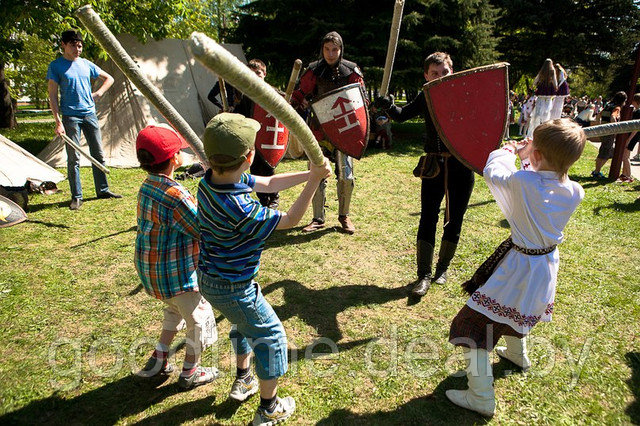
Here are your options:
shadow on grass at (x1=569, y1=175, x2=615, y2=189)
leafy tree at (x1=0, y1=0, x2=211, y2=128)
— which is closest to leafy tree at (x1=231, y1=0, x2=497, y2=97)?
leafy tree at (x1=0, y1=0, x2=211, y2=128)

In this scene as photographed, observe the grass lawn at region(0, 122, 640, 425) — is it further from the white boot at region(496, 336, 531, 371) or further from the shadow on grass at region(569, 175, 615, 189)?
the shadow on grass at region(569, 175, 615, 189)

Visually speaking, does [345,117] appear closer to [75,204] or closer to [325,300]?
[325,300]

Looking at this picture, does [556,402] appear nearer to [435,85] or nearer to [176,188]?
[435,85]

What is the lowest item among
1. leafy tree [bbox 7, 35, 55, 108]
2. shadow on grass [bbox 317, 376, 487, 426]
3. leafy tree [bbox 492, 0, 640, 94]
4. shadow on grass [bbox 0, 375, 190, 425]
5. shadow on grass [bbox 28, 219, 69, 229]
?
shadow on grass [bbox 0, 375, 190, 425]

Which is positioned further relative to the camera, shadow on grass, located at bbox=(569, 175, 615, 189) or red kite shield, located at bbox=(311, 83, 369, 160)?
shadow on grass, located at bbox=(569, 175, 615, 189)

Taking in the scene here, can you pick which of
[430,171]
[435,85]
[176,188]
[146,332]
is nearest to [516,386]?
[430,171]

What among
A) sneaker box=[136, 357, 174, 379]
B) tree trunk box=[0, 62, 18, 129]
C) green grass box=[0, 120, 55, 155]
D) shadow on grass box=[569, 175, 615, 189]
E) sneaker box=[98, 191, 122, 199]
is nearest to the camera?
sneaker box=[136, 357, 174, 379]

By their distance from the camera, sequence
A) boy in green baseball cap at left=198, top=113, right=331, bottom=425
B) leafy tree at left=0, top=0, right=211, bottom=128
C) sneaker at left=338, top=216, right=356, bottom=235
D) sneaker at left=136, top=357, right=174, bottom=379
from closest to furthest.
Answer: boy in green baseball cap at left=198, top=113, right=331, bottom=425 < sneaker at left=136, top=357, right=174, bottom=379 < sneaker at left=338, top=216, right=356, bottom=235 < leafy tree at left=0, top=0, right=211, bottom=128

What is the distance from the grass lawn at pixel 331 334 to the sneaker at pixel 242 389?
0.05 meters

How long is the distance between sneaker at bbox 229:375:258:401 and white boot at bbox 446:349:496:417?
1194 mm

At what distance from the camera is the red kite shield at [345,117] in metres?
3.39

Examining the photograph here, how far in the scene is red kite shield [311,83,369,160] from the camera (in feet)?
11.1

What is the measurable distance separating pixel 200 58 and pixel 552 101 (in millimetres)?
8660

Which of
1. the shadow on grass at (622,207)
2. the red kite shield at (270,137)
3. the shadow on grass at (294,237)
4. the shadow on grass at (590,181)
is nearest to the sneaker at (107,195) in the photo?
the shadow on grass at (294,237)
